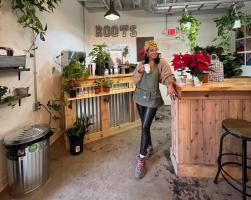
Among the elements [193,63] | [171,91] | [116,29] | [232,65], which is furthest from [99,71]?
[232,65]

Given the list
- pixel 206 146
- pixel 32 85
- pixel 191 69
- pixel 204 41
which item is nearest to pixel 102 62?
pixel 32 85

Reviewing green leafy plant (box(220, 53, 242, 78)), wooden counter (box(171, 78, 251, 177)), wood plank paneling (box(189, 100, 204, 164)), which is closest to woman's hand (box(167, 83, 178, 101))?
wooden counter (box(171, 78, 251, 177))

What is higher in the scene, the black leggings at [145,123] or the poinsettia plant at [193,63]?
the poinsettia plant at [193,63]

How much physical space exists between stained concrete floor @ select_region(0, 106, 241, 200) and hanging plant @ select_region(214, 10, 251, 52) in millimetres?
3527

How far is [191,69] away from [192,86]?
0.19 m

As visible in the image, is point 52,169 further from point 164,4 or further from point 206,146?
point 164,4

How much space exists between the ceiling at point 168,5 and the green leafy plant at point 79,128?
288cm

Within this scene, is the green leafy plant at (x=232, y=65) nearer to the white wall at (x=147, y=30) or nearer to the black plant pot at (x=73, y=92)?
the white wall at (x=147, y=30)

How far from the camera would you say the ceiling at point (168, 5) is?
4.82 meters

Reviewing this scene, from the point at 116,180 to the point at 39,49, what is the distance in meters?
2.19

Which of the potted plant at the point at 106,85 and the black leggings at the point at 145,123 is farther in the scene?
the potted plant at the point at 106,85

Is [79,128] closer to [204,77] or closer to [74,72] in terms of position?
[74,72]

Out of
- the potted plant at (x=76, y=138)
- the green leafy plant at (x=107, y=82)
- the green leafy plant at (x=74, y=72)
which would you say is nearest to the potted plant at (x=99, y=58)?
the green leafy plant at (x=107, y=82)

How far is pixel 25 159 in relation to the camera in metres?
2.21
